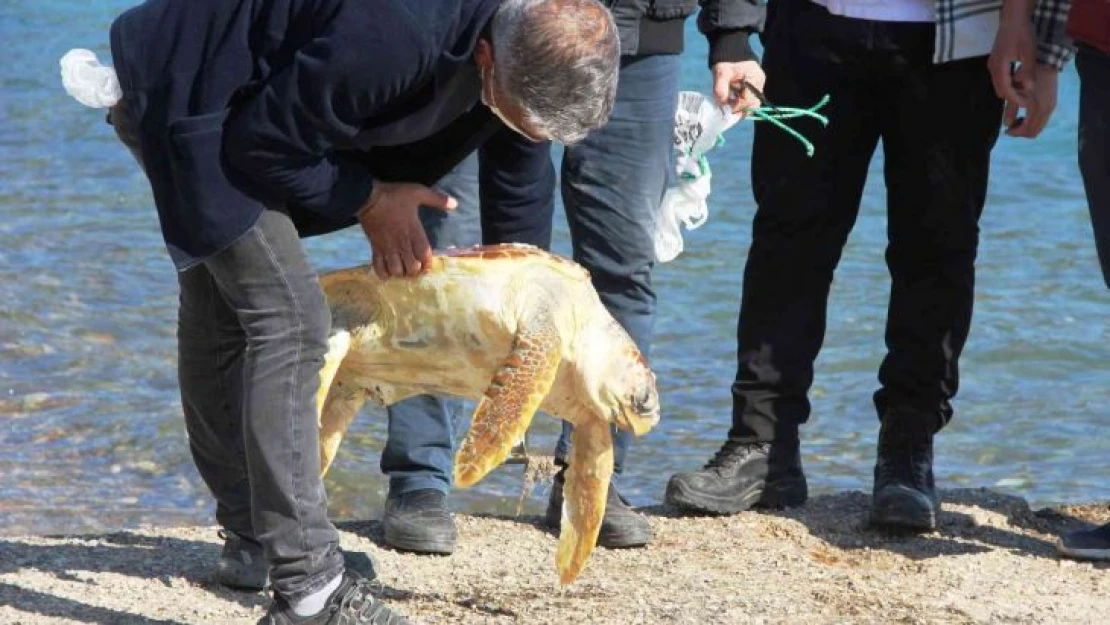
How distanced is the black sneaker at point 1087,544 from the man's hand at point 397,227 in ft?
7.20

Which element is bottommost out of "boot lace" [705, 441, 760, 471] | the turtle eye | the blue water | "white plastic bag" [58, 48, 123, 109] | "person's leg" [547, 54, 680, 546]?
the blue water

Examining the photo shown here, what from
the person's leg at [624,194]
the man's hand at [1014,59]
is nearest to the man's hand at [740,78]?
the person's leg at [624,194]

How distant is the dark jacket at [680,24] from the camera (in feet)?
14.9

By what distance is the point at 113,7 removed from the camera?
59.9 ft

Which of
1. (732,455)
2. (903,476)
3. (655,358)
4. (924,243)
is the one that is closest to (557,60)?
(924,243)

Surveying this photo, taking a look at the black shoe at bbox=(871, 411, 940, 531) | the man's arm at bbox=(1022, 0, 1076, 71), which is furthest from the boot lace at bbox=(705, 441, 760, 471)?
the man's arm at bbox=(1022, 0, 1076, 71)

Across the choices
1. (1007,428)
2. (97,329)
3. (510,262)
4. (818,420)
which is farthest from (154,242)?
(510,262)

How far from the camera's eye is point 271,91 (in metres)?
3.32

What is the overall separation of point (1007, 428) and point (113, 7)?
13578 mm

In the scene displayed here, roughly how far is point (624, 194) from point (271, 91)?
1.50 m

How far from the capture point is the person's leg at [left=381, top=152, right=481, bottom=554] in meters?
4.48

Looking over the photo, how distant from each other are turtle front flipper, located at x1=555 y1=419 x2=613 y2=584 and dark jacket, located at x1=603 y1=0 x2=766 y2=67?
3.88 feet

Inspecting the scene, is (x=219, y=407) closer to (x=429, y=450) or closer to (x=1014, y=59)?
(x=429, y=450)

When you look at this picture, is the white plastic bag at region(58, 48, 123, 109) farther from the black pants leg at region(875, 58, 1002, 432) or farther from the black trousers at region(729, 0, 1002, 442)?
the black pants leg at region(875, 58, 1002, 432)
